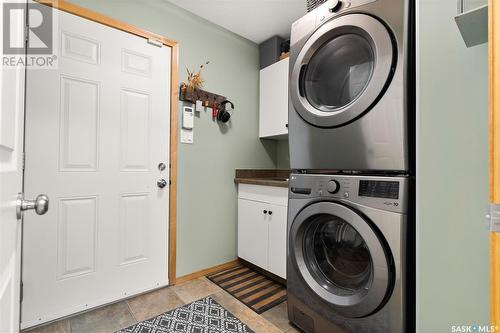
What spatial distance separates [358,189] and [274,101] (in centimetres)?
146

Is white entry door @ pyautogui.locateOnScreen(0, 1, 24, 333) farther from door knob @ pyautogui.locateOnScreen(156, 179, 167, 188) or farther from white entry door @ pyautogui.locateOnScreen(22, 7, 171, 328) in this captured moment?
door knob @ pyautogui.locateOnScreen(156, 179, 167, 188)

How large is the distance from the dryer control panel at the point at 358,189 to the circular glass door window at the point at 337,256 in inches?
5.1

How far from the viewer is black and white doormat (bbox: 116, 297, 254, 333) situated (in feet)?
4.54

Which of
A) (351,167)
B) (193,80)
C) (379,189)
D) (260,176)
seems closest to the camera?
(379,189)

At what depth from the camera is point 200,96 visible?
2.05 m

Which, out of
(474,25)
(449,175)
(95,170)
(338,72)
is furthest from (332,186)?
(95,170)

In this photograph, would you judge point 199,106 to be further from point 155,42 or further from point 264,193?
point 264,193

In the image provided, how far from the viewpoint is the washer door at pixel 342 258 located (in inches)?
40.2

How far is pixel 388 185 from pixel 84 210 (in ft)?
5.83

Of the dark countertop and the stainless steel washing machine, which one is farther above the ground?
the dark countertop

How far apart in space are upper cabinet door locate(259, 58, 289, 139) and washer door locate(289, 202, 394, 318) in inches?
44.4

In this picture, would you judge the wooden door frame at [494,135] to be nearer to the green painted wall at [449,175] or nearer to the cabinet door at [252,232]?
the green painted wall at [449,175]

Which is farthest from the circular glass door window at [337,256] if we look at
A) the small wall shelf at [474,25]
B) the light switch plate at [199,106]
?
the light switch plate at [199,106]

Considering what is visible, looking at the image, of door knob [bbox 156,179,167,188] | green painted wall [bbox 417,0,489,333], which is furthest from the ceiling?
door knob [bbox 156,179,167,188]
